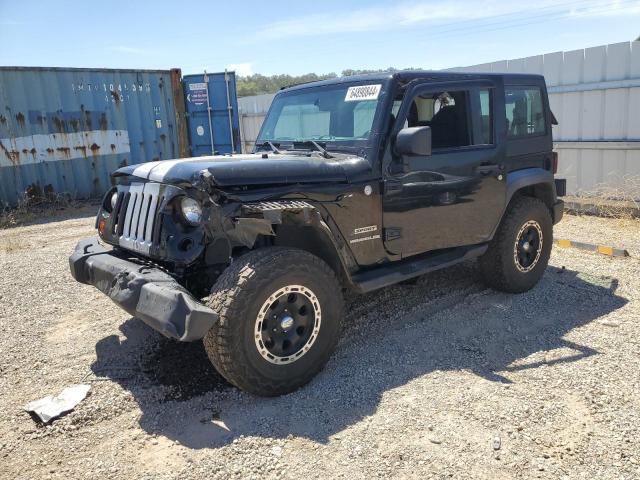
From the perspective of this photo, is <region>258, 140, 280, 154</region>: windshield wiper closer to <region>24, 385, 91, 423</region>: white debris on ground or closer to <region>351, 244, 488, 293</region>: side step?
<region>351, 244, 488, 293</region>: side step

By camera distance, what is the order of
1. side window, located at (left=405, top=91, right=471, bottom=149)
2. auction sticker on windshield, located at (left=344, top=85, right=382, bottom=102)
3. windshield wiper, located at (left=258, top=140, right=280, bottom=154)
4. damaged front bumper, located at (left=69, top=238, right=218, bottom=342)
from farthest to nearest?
windshield wiper, located at (left=258, top=140, right=280, bottom=154), side window, located at (left=405, top=91, right=471, bottom=149), auction sticker on windshield, located at (left=344, top=85, right=382, bottom=102), damaged front bumper, located at (left=69, top=238, right=218, bottom=342)

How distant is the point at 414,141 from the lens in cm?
358

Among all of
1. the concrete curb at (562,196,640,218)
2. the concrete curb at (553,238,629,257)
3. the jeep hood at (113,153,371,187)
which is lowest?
→ the concrete curb at (553,238,629,257)

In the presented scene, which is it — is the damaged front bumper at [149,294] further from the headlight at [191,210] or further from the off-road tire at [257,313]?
the headlight at [191,210]

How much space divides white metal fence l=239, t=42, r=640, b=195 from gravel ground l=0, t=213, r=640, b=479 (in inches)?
158

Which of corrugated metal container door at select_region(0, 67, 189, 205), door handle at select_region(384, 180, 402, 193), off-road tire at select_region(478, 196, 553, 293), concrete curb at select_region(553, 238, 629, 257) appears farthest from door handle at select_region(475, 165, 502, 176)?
corrugated metal container door at select_region(0, 67, 189, 205)

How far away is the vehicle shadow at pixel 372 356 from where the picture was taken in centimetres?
304

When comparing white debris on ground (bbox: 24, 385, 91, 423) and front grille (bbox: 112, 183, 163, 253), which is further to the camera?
→ front grille (bbox: 112, 183, 163, 253)

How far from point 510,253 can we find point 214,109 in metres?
8.63

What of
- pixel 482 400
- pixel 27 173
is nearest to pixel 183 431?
pixel 482 400

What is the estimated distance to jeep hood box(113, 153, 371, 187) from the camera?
319 centimetres

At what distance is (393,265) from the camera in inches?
161

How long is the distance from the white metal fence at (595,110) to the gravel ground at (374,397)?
13.1 ft

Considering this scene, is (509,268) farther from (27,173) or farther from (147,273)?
(27,173)
